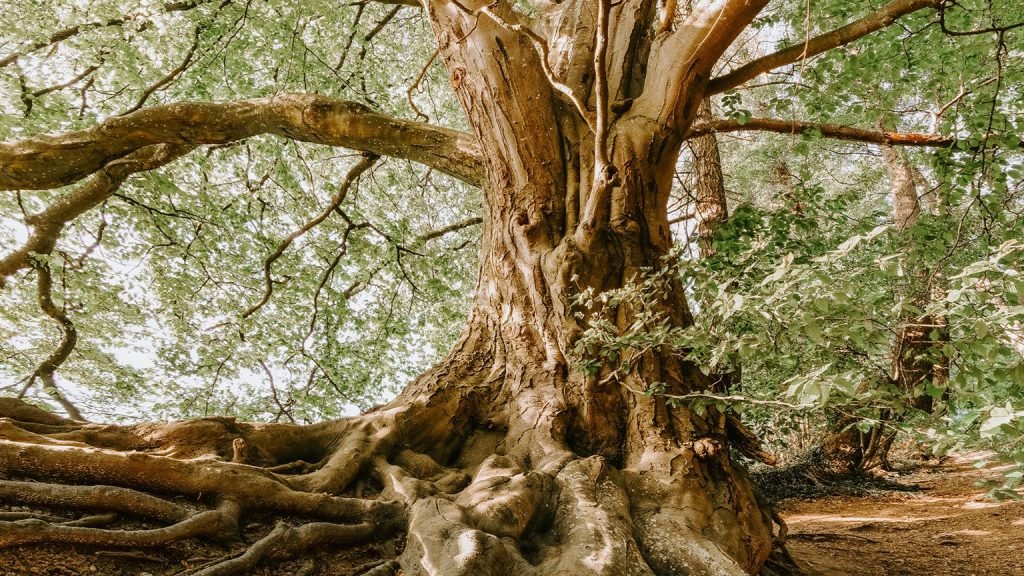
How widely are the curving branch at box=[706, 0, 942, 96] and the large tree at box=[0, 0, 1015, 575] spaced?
A: 0.05 feet

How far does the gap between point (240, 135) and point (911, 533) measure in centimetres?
695

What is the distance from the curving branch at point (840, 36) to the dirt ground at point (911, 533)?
9.46 feet

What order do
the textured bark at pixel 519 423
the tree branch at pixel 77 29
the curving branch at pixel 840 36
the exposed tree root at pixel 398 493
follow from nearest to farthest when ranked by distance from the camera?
the exposed tree root at pixel 398 493 → the textured bark at pixel 519 423 → the curving branch at pixel 840 36 → the tree branch at pixel 77 29

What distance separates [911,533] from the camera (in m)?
4.52

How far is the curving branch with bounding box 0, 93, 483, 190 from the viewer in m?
3.70

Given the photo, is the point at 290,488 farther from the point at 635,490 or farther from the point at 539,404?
the point at 635,490

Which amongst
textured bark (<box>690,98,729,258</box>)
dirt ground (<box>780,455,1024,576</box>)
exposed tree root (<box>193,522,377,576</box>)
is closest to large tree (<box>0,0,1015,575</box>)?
exposed tree root (<box>193,522,377,576</box>)

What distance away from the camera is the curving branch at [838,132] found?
12.8 feet

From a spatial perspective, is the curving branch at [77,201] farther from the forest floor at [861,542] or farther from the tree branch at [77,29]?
the forest floor at [861,542]

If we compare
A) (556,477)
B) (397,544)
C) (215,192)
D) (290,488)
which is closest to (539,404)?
(556,477)

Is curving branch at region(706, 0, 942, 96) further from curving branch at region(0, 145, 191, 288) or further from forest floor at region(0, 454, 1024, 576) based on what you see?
curving branch at region(0, 145, 191, 288)

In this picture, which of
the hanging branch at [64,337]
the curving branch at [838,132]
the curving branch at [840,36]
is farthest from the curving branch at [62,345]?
the curving branch at [840,36]

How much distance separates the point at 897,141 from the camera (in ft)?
12.8

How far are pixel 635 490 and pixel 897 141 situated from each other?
11.6ft
